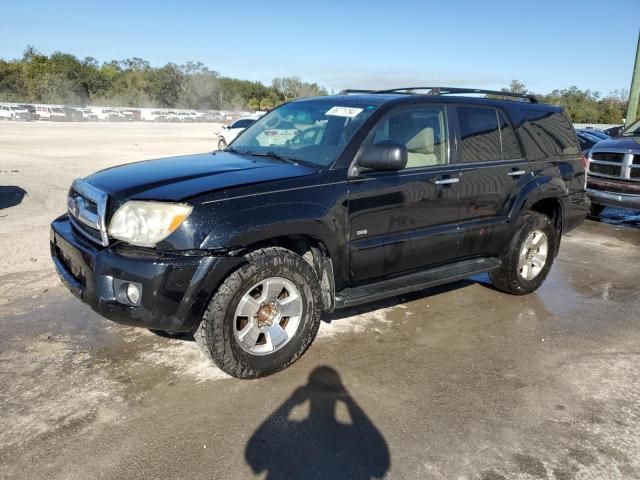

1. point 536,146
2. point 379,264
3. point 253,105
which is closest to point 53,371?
point 379,264

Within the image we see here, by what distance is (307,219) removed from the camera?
140 inches

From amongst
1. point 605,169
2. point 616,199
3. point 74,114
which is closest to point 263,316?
point 616,199

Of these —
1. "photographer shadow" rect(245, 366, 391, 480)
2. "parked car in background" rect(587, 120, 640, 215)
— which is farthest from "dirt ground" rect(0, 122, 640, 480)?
"parked car in background" rect(587, 120, 640, 215)

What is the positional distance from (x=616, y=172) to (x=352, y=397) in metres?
7.57

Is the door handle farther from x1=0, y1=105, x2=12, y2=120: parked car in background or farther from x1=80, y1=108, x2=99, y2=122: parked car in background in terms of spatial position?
x1=80, y1=108, x2=99, y2=122: parked car in background

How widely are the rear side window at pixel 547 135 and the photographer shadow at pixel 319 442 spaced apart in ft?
10.7

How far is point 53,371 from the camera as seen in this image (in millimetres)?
3670

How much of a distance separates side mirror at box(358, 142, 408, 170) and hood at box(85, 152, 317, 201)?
0.40 meters

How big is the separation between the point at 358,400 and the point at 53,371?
2.08m

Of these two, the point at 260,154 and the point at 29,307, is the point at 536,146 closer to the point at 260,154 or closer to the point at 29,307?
the point at 260,154

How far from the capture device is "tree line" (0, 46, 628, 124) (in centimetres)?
5562

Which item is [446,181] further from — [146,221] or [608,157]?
[608,157]

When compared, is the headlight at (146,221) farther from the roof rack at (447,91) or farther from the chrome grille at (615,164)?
the chrome grille at (615,164)

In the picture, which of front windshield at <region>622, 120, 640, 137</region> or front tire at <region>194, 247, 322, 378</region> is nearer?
front tire at <region>194, 247, 322, 378</region>
